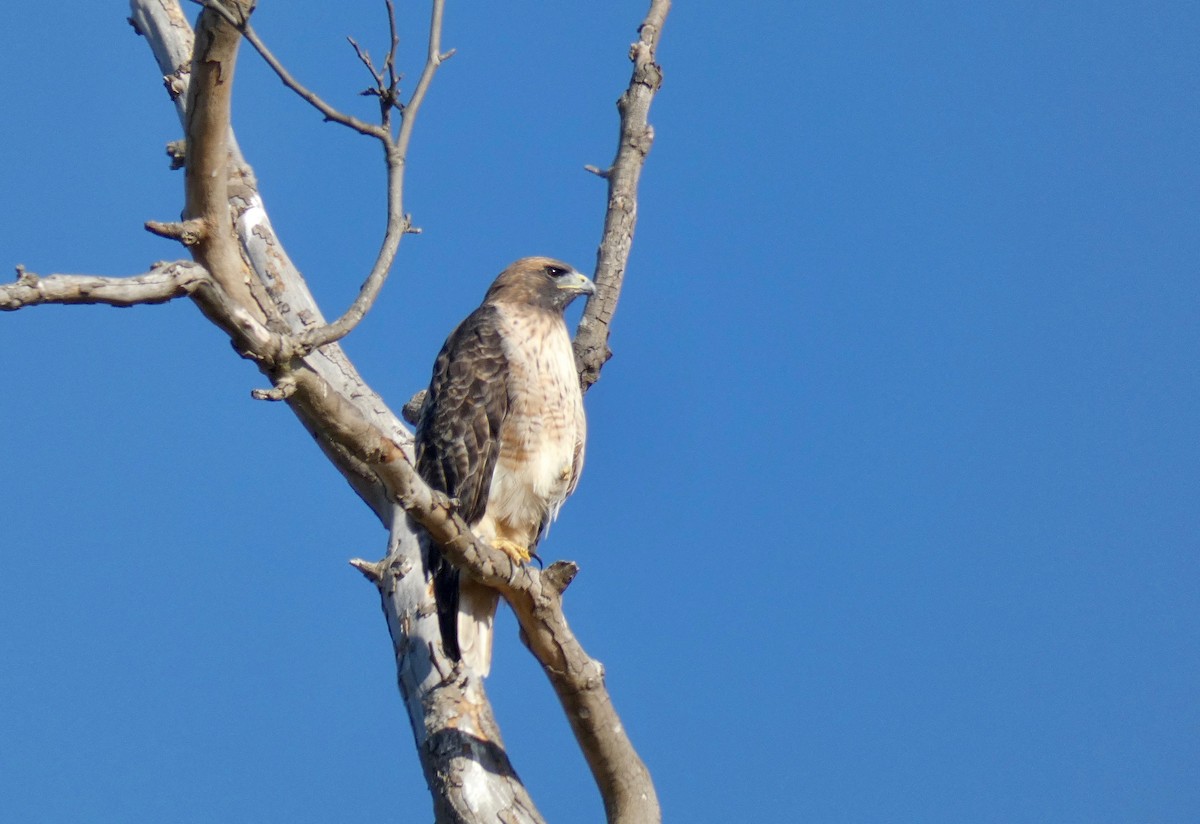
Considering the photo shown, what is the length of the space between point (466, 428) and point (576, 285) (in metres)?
1.07

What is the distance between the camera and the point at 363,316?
306cm

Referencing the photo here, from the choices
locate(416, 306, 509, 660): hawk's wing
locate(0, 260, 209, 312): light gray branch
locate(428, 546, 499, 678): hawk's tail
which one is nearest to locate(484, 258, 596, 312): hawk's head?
locate(416, 306, 509, 660): hawk's wing

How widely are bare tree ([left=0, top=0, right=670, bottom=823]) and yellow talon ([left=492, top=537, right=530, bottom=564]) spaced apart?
0.38 meters

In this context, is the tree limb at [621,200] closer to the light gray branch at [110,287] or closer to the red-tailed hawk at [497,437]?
the red-tailed hawk at [497,437]

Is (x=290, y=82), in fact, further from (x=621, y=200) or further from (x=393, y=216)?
(x=621, y=200)

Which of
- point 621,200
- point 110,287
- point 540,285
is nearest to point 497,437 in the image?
point 540,285

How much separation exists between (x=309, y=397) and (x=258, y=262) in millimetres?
3021

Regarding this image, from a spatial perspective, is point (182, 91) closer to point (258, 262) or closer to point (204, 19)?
point (258, 262)

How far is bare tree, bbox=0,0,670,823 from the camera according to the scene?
2908mm

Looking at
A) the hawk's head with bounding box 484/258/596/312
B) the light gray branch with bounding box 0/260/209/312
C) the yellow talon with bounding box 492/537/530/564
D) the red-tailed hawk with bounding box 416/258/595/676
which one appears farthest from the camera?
the hawk's head with bounding box 484/258/596/312

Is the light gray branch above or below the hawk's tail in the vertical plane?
below

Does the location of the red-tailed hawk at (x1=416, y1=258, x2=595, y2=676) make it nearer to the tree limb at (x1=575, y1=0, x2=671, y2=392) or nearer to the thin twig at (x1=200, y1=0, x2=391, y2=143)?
the tree limb at (x1=575, y1=0, x2=671, y2=392)

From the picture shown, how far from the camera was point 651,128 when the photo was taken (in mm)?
6117

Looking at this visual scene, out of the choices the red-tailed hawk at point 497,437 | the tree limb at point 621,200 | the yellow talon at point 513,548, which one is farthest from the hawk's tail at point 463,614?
the tree limb at point 621,200
